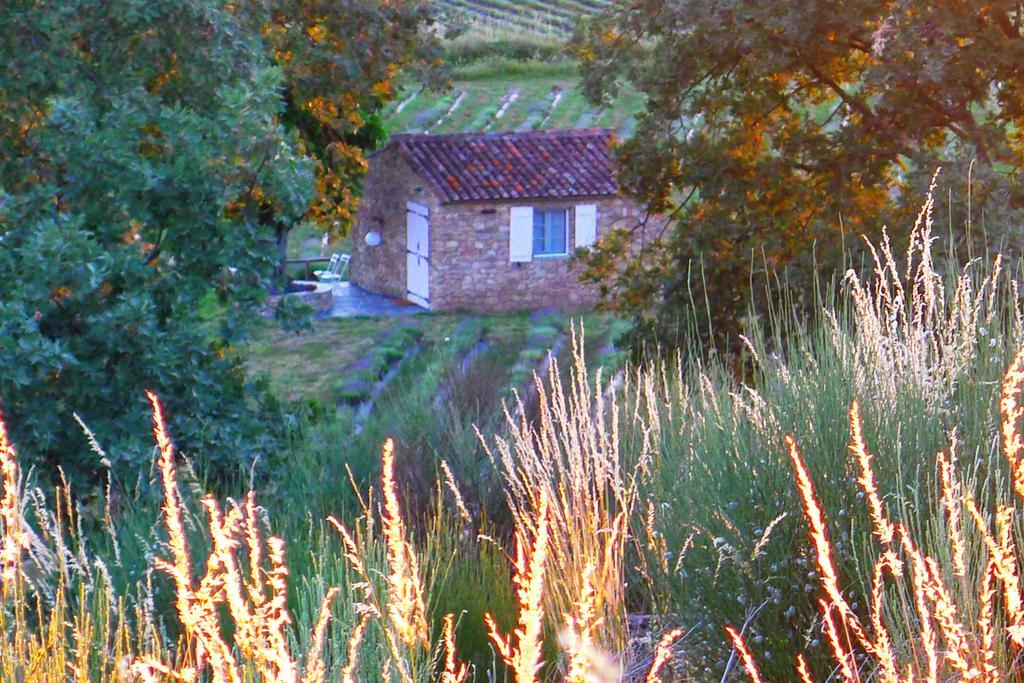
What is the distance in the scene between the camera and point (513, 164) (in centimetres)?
2855

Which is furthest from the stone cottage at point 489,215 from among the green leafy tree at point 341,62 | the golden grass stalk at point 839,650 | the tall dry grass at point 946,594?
the golden grass stalk at point 839,650

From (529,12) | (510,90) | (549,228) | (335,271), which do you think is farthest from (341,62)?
(529,12)

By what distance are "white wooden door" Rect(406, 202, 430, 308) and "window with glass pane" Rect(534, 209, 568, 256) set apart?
232 centimetres

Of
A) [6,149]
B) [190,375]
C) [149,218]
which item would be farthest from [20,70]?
[190,375]

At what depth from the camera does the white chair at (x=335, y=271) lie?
30.4 meters

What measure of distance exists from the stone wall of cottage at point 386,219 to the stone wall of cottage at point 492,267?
439 mm

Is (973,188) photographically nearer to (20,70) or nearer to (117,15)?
(117,15)

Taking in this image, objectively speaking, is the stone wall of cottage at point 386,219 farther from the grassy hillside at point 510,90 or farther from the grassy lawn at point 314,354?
the grassy hillside at point 510,90

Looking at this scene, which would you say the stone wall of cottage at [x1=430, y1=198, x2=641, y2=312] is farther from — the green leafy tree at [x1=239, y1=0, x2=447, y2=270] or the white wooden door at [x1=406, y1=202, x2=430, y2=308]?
the green leafy tree at [x1=239, y1=0, x2=447, y2=270]

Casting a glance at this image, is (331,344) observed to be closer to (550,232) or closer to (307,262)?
(550,232)

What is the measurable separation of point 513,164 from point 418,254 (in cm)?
268

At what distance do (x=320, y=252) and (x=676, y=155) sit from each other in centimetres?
2106

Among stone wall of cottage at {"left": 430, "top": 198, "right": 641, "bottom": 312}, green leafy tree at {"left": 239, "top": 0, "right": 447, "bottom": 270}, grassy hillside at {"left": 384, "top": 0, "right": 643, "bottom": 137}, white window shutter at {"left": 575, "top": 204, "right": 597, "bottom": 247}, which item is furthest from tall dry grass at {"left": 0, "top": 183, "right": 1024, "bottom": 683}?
grassy hillside at {"left": 384, "top": 0, "right": 643, "bottom": 137}

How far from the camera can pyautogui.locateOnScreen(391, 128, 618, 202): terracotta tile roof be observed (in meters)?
27.7
